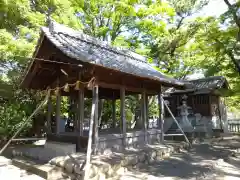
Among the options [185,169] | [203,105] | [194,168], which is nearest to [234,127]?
[203,105]

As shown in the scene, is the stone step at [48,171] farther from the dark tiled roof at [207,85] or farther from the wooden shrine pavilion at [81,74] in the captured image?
the dark tiled roof at [207,85]

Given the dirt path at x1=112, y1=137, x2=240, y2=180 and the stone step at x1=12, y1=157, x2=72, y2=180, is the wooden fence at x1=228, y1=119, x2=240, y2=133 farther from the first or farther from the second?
the stone step at x1=12, y1=157, x2=72, y2=180

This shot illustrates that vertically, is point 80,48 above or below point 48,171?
above

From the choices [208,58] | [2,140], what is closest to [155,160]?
[2,140]

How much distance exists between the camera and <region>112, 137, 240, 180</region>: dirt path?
17.8 feet

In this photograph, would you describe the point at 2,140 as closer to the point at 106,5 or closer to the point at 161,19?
the point at 106,5

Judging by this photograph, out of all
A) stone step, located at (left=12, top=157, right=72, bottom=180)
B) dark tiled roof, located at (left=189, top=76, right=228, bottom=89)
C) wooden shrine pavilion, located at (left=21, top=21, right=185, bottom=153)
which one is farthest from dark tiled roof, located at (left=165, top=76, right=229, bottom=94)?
stone step, located at (left=12, top=157, right=72, bottom=180)

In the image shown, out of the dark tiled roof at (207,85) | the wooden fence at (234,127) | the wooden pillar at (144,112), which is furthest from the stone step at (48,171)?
the wooden fence at (234,127)

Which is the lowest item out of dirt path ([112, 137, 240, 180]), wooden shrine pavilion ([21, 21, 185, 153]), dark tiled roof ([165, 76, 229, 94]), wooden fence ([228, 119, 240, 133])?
dirt path ([112, 137, 240, 180])

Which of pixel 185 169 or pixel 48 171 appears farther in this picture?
pixel 185 169

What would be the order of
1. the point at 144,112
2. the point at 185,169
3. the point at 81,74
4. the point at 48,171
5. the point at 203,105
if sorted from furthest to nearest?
the point at 203,105 → the point at 144,112 → the point at 81,74 → the point at 185,169 → the point at 48,171

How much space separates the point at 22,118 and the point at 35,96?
130 cm

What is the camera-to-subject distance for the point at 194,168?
6188 millimetres

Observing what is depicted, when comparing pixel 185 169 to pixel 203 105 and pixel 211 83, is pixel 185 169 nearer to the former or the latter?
pixel 203 105
